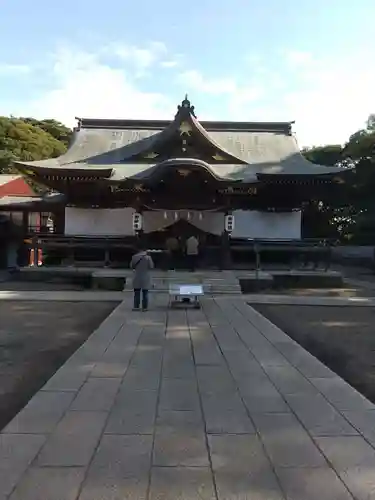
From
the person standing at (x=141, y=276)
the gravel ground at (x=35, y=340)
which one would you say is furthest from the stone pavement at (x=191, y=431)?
the person standing at (x=141, y=276)

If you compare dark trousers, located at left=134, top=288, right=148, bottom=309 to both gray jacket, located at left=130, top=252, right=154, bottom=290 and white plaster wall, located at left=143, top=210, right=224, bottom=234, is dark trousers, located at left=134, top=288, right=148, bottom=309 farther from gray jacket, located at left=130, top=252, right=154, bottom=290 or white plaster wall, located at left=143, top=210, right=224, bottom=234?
white plaster wall, located at left=143, top=210, right=224, bottom=234

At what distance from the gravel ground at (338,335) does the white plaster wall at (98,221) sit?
1311cm

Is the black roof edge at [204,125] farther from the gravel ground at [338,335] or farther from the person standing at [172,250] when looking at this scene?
the gravel ground at [338,335]

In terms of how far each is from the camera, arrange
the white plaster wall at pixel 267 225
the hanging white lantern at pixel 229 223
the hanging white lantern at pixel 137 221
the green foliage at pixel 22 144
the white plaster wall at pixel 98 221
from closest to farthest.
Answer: the hanging white lantern at pixel 229 223
the hanging white lantern at pixel 137 221
the white plaster wall at pixel 267 225
the white plaster wall at pixel 98 221
the green foliage at pixel 22 144

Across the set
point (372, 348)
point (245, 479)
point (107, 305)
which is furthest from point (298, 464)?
point (107, 305)

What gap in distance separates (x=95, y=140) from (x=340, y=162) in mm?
16706

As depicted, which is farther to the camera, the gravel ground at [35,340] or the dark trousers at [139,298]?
the dark trousers at [139,298]

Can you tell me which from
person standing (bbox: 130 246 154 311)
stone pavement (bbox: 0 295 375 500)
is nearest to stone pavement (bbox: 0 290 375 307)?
person standing (bbox: 130 246 154 311)

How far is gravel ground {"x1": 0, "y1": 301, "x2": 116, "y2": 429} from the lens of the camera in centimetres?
577

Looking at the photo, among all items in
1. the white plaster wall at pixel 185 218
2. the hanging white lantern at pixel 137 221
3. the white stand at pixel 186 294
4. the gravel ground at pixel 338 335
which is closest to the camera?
the gravel ground at pixel 338 335

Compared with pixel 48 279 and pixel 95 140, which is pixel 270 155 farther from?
pixel 48 279

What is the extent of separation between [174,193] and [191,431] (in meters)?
20.4

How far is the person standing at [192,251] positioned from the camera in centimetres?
2212

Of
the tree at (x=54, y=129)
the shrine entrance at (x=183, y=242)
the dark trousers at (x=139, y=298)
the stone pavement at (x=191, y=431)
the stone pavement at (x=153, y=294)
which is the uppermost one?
the tree at (x=54, y=129)
